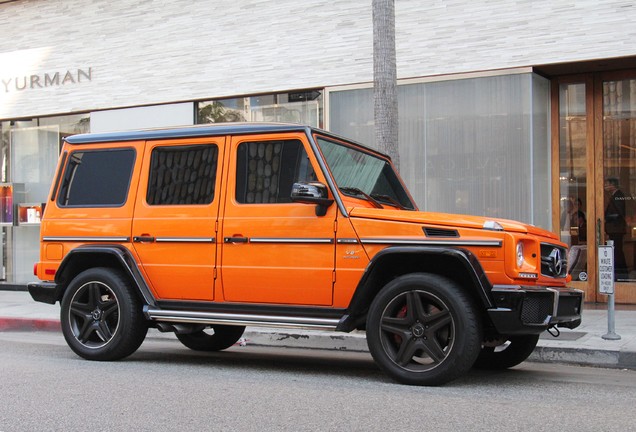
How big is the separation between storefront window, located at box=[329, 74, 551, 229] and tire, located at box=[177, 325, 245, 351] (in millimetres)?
5128

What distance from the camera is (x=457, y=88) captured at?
41.5ft

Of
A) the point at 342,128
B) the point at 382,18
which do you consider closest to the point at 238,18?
the point at 342,128

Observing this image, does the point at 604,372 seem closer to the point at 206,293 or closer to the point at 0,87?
the point at 206,293

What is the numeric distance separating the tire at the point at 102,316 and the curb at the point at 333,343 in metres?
2.31

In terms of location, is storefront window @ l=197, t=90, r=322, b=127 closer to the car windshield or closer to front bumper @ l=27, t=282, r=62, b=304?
the car windshield

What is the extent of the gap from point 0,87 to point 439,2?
10.6 meters

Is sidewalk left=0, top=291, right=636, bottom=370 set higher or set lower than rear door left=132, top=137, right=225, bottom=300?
lower

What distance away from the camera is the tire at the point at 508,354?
24.0ft

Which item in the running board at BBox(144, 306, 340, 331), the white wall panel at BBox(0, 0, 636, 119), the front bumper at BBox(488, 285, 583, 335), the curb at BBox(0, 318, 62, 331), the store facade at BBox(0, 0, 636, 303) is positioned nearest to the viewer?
the front bumper at BBox(488, 285, 583, 335)

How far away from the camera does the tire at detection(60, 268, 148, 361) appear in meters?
7.64

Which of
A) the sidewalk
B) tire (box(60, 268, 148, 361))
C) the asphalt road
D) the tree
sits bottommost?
the sidewalk

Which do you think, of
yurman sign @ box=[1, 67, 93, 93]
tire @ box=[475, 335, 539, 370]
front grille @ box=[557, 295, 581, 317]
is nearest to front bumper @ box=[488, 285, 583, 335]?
front grille @ box=[557, 295, 581, 317]

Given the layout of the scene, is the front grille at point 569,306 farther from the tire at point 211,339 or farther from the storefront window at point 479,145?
the storefront window at point 479,145

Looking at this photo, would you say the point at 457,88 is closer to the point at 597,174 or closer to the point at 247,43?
the point at 597,174
